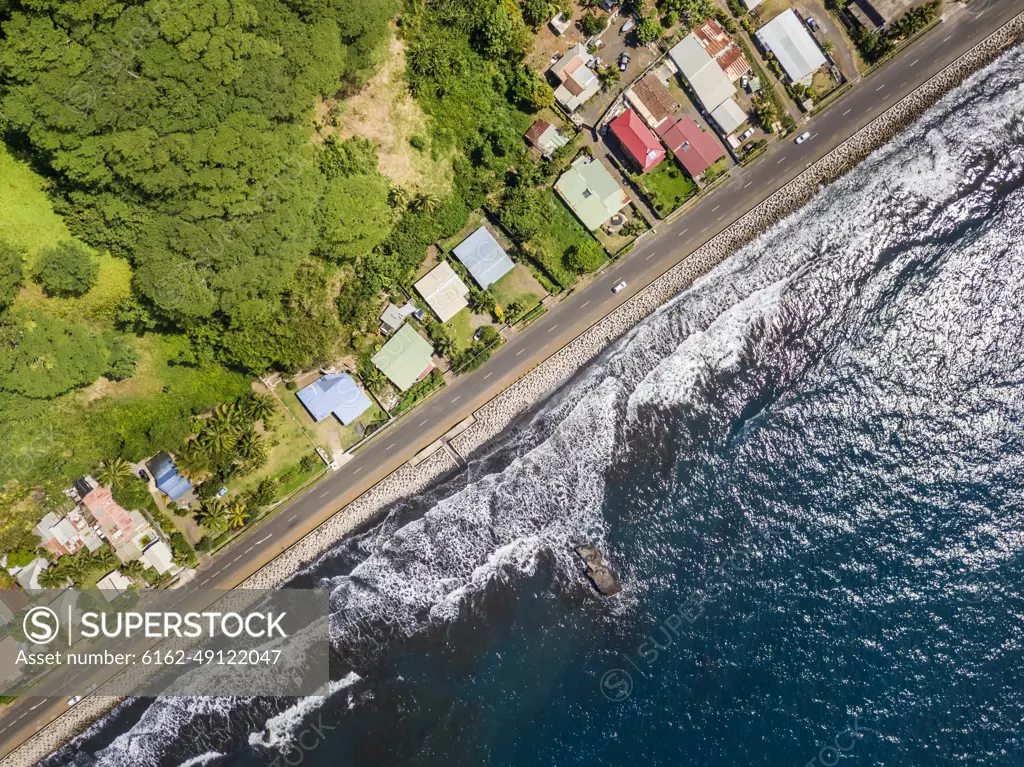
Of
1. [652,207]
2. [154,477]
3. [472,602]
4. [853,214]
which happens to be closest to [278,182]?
[154,477]

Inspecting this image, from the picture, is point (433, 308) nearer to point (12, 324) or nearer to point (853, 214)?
point (12, 324)

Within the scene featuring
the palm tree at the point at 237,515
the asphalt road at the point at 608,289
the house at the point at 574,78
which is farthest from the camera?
the asphalt road at the point at 608,289

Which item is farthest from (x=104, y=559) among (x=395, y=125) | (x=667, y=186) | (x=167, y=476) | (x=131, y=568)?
(x=667, y=186)

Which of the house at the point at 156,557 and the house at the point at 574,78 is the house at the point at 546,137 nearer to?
the house at the point at 574,78

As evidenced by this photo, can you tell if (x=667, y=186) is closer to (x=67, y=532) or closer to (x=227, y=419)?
(x=227, y=419)

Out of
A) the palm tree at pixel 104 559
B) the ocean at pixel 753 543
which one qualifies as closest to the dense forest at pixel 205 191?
the palm tree at pixel 104 559

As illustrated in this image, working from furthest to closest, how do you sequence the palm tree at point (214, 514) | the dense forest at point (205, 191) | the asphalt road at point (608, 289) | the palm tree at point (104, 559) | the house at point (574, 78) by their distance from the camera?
1. the asphalt road at point (608, 289)
2. the house at point (574, 78)
3. the palm tree at point (214, 514)
4. the palm tree at point (104, 559)
5. the dense forest at point (205, 191)

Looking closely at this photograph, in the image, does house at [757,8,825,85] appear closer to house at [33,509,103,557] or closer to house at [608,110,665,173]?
house at [608,110,665,173]
